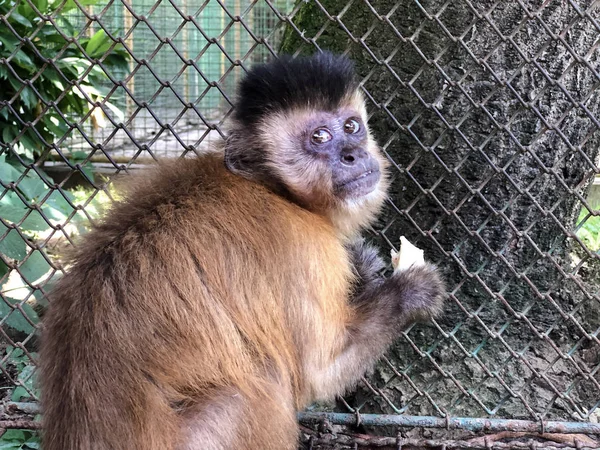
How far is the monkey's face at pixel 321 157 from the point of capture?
11.1ft

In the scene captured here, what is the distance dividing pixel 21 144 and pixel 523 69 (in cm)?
674

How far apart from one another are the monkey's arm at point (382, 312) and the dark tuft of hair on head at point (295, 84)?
98 centimetres

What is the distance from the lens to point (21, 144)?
8414mm

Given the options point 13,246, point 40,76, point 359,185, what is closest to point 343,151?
point 359,185

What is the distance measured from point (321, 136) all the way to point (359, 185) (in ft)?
1.10

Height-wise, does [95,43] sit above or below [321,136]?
above

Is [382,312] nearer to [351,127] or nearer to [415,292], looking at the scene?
[415,292]

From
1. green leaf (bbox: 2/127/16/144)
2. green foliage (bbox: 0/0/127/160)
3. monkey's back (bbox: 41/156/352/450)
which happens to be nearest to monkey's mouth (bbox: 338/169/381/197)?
monkey's back (bbox: 41/156/352/450)

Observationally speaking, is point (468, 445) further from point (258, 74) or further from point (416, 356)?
point (258, 74)

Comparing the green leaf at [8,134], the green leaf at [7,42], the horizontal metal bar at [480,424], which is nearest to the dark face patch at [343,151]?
the horizontal metal bar at [480,424]

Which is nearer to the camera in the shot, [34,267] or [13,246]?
[13,246]

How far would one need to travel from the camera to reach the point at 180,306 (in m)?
2.94

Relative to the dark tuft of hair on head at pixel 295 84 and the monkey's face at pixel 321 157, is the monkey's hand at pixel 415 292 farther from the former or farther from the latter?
the dark tuft of hair on head at pixel 295 84

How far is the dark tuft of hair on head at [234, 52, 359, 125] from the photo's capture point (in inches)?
131
